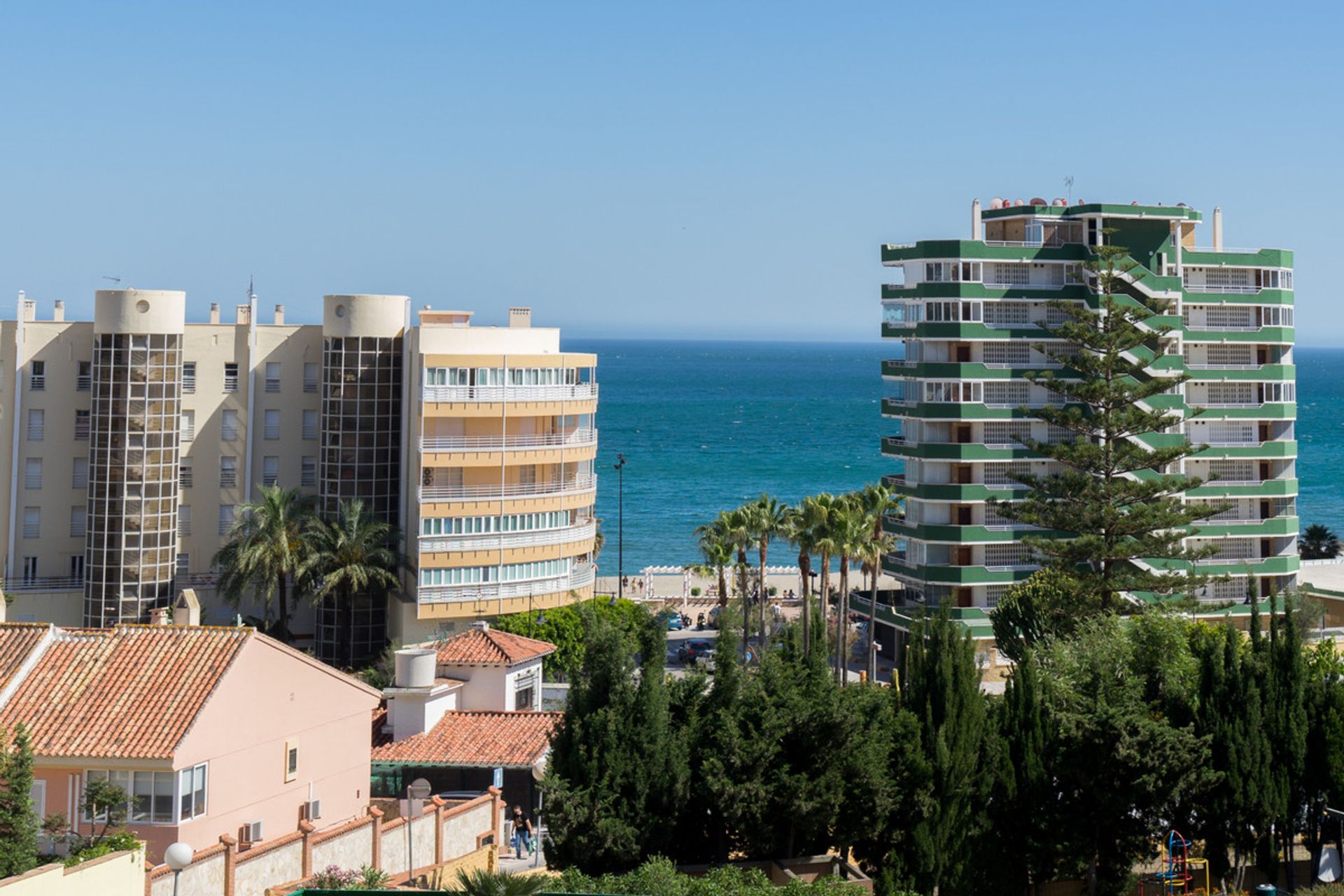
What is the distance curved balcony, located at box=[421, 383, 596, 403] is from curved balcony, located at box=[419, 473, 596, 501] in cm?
280

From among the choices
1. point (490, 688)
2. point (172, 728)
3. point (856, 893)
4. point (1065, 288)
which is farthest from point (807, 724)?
point (1065, 288)

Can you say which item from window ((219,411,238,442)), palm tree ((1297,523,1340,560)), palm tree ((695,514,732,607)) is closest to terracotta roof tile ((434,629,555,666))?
window ((219,411,238,442))

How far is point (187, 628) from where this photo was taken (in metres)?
29.9

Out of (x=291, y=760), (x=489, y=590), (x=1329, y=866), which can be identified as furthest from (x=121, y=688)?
(x=489, y=590)

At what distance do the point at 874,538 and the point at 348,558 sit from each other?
18789 mm

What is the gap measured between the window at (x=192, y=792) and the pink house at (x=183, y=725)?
0.07 feet

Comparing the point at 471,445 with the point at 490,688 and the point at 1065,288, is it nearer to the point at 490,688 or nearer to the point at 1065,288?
the point at 490,688

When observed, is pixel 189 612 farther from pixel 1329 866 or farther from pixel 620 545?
pixel 620 545

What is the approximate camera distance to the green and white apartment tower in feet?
211

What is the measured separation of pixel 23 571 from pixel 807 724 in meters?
36.9

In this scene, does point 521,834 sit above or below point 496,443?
below

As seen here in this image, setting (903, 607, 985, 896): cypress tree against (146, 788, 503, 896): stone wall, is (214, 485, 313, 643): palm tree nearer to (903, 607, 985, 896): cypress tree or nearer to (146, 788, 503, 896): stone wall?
A: (146, 788, 503, 896): stone wall

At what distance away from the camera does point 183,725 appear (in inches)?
1083

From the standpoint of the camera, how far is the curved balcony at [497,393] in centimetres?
5762
